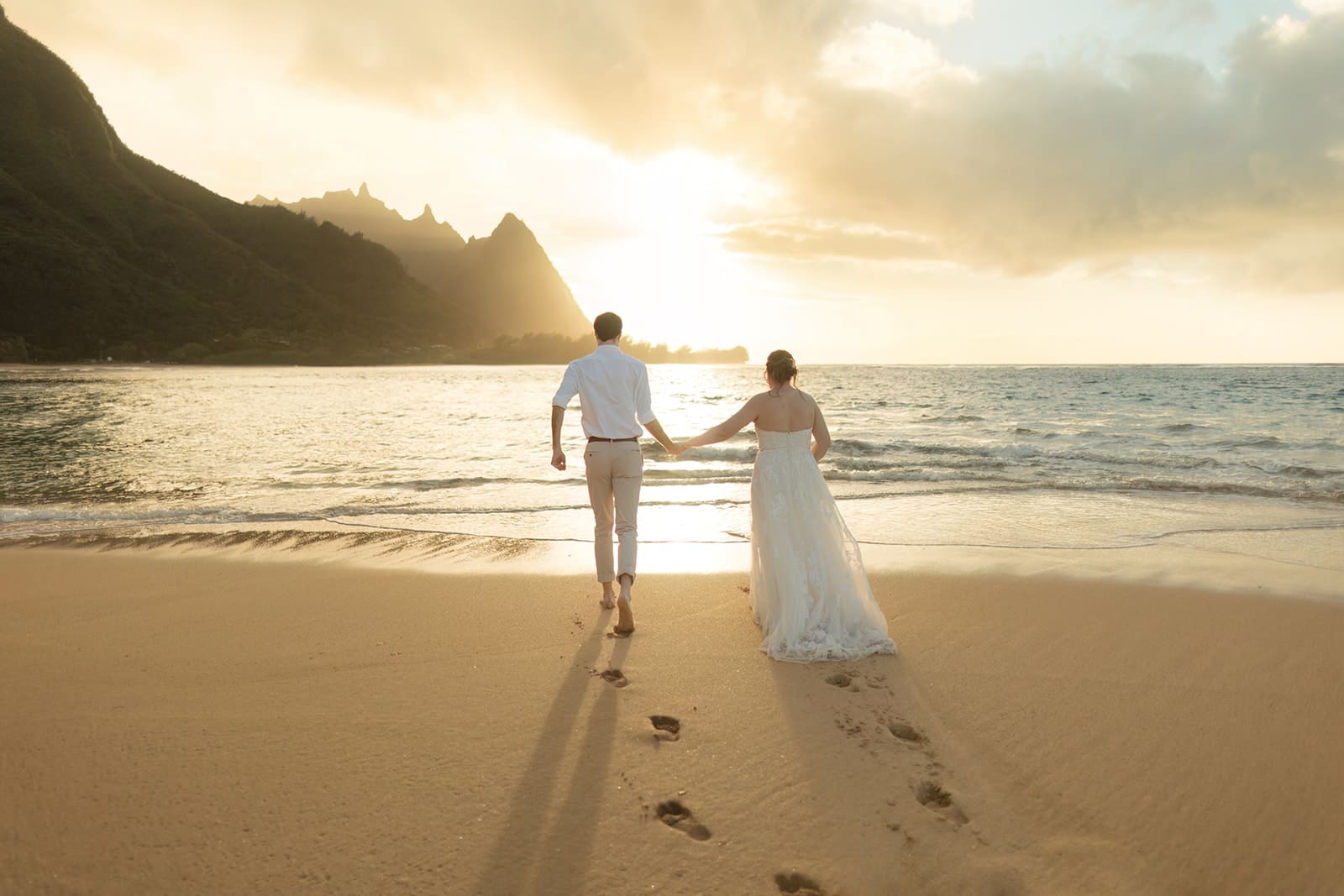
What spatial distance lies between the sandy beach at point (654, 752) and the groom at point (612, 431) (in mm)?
655

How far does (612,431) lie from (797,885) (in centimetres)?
364

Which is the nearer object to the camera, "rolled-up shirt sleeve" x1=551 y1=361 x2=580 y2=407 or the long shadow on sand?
the long shadow on sand

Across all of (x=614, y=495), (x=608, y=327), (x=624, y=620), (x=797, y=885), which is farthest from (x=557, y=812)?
(x=608, y=327)

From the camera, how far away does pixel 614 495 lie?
604 centimetres

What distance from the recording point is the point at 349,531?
9258mm

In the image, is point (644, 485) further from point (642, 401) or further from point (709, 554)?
point (642, 401)

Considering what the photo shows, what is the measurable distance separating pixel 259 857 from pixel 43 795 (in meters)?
1.18

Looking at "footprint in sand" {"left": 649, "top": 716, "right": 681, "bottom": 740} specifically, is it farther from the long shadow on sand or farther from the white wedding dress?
the white wedding dress

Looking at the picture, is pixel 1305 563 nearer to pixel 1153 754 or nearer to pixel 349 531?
pixel 1153 754

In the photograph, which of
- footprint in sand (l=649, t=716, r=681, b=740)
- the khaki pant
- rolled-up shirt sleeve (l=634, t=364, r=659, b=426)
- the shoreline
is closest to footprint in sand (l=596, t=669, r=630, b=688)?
footprint in sand (l=649, t=716, r=681, b=740)

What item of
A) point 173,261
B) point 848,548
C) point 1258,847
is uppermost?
point 173,261

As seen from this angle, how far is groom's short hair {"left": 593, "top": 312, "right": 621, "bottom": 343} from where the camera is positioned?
586cm

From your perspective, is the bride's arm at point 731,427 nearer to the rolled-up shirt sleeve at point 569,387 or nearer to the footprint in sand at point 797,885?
the rolled-up shirt sleeve at point 569,387

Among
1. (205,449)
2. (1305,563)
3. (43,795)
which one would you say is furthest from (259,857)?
(205,449)
